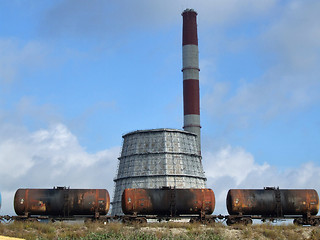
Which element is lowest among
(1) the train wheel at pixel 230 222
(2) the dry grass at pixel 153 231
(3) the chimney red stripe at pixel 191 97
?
(2) the dry grass at pixel 153 231

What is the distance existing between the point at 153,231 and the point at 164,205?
4078 mm

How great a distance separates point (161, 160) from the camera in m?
56.5

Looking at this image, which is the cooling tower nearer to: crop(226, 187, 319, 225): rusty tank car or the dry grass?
crop(226, 187, 319, 225): rusty tank car

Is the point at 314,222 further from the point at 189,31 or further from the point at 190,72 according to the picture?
the point at 189,31

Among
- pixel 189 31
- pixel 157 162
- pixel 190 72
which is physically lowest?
pixel 157 162

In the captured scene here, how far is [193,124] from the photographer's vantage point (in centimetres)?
6456

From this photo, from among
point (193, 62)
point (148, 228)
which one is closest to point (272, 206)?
point (148, 228)

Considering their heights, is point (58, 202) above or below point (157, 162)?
below

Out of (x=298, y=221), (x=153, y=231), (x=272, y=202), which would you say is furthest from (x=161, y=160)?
(x=153, y=231)

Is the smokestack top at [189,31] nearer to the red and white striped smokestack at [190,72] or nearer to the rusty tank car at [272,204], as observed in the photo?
the red and white striped smokestack at [190,72]

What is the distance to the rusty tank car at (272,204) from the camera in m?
29.3

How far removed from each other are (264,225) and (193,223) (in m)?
4.68

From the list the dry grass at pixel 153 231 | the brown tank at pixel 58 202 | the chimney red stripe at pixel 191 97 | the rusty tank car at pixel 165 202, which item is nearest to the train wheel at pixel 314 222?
the dry grass at pixel 153 231

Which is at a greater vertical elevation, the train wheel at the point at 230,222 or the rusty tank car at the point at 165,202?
the rusty tank car at the point at 165,202
